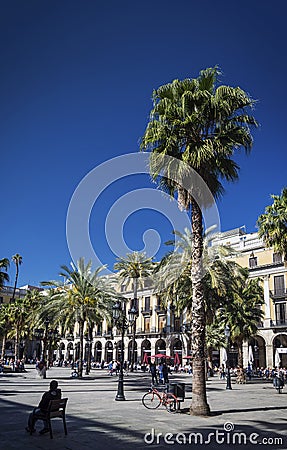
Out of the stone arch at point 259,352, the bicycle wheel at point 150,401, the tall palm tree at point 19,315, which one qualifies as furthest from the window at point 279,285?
the bicycle wheel at point 150,401

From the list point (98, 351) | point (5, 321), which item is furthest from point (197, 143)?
point (98, 351)

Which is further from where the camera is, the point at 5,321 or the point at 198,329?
the point at 5,321

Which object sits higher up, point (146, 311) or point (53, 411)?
point (146, 311)

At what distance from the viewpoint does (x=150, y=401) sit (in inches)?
571

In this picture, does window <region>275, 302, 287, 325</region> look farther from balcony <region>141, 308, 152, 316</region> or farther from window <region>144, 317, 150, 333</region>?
window <region>144, 317, 150, 333</region>

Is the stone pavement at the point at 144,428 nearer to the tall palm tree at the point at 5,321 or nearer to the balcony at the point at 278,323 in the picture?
the balcony at the point at 278,323

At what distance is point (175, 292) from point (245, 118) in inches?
694

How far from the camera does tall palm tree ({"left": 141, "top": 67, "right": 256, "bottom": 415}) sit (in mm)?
13703

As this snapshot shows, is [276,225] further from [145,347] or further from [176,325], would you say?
[145,347]

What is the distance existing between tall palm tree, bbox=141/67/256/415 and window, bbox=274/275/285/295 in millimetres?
35999

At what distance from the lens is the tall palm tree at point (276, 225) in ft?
72.2

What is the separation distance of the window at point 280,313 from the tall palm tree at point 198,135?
36.3 m

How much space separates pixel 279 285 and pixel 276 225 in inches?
1099

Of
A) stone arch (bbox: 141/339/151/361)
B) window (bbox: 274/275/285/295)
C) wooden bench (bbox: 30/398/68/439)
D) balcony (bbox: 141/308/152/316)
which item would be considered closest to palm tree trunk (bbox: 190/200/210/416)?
wooden bench (bbox: 30/398/68/439)
